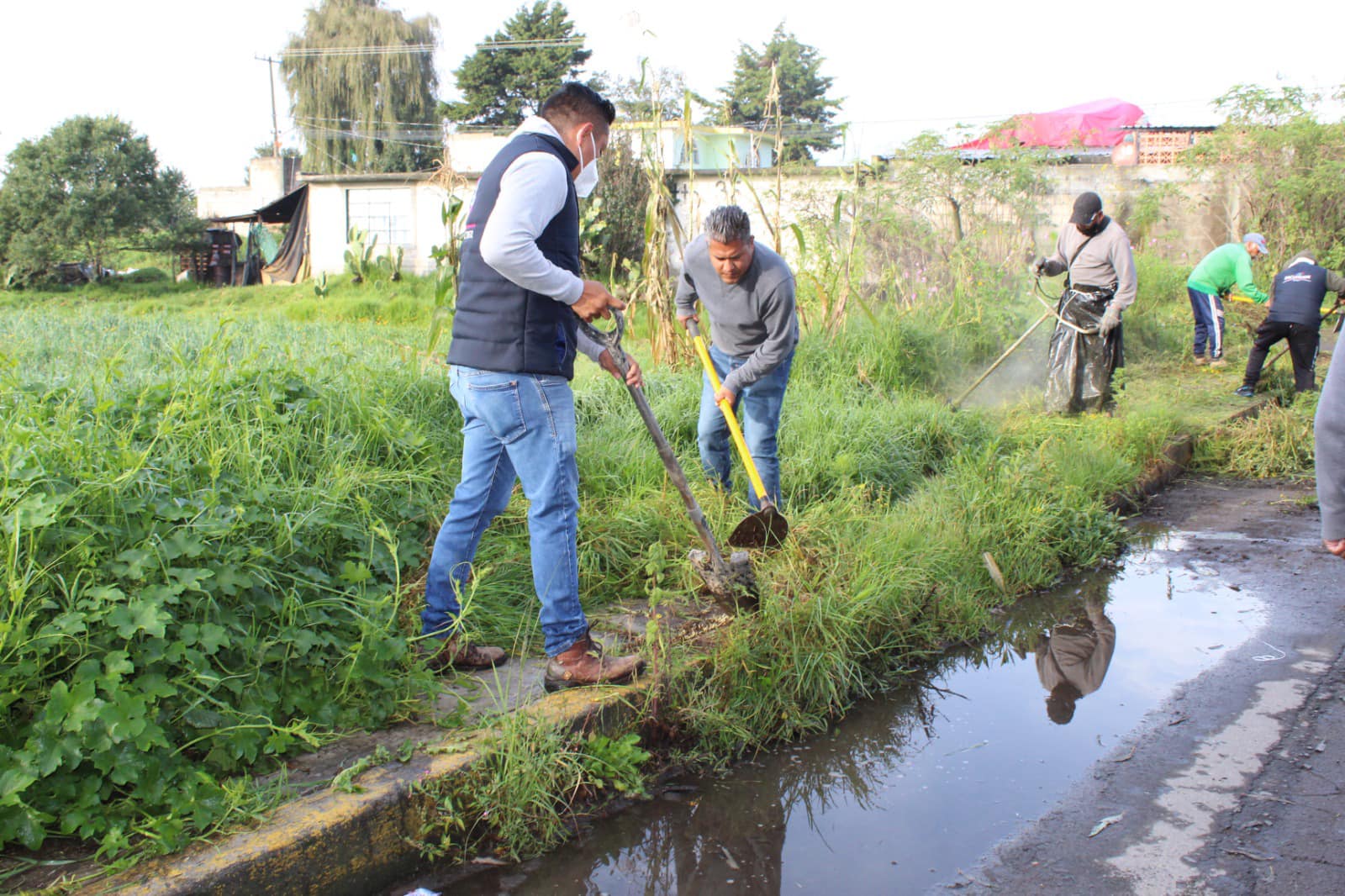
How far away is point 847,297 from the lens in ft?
25.8

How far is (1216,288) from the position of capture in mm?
10258

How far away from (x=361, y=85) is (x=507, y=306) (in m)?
35.2

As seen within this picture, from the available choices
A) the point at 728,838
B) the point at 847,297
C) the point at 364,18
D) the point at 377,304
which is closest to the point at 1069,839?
the point at 728,838

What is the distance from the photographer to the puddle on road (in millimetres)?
2518

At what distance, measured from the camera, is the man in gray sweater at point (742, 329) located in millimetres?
4305

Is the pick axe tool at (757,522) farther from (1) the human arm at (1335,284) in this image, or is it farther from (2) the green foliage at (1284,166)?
(2) the green foliage at (1284,166)

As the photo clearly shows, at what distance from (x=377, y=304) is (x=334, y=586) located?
12743 mm

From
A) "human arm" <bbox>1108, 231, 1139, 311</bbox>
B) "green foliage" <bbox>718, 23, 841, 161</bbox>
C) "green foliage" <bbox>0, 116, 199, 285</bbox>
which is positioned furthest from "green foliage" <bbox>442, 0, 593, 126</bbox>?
"human arm" <bbox>1108, 231, 1139, 311</bbox>

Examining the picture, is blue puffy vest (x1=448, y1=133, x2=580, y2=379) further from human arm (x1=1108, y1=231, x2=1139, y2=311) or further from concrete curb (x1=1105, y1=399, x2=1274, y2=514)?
human arm (x1=1108, y1=231, x2=1139, y2=311)

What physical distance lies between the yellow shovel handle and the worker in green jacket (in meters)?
7.81

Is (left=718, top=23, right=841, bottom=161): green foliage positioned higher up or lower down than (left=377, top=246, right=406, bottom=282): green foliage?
higher up

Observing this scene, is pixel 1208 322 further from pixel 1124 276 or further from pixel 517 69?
pixel 517 69

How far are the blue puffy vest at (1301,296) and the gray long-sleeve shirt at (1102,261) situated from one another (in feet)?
6.48

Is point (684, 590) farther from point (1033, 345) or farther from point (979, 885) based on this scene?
point (1033, 345)
